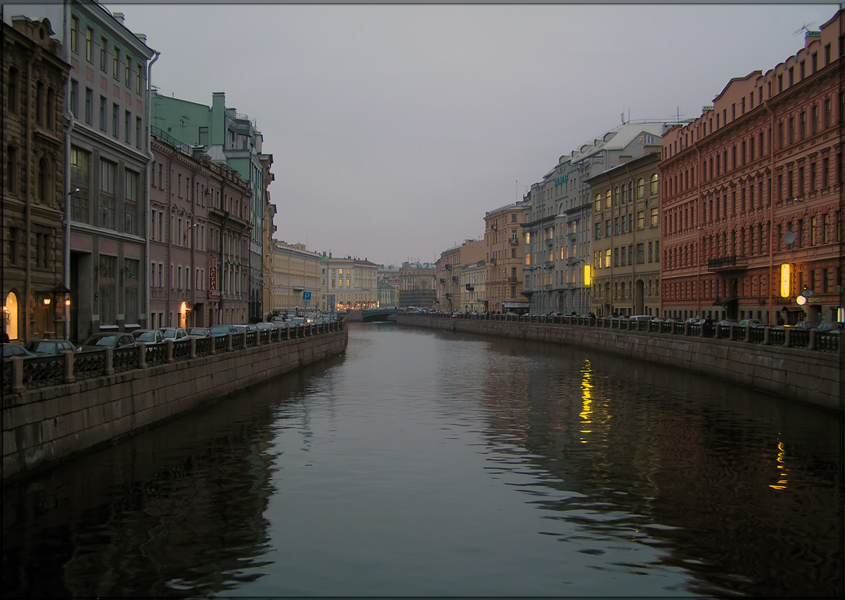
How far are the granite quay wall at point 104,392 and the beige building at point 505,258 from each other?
4488 inches

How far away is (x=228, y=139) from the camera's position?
85.5 metres

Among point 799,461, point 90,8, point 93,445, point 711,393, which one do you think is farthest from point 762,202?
point 93,445

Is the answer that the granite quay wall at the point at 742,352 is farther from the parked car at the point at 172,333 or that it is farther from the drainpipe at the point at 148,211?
the drainpipe at the point at 148,211

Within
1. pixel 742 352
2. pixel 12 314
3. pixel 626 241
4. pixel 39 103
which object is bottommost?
pixel 742 352

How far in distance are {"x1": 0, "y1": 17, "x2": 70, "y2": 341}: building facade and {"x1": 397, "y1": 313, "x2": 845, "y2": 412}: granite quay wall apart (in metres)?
28.6

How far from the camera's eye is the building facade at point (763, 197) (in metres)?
45.3

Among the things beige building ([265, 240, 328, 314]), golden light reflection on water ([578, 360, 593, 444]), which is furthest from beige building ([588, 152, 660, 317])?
beige building ([265, 240, 328, 314])

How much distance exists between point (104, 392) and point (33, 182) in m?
16.1

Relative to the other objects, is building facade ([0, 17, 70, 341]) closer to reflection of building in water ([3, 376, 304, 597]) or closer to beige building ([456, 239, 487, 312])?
reflection of building in water ([3, 376, 304, 597])

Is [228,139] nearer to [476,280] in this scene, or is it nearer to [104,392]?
[104,392]

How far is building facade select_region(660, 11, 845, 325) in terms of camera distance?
45.3 m

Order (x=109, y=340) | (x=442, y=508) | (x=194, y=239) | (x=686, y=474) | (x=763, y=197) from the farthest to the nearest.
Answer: (x=194, y=239) < (x=763, y=197) < (x=109, y=340) < (x=686, y=474) < (x=442, y=508)

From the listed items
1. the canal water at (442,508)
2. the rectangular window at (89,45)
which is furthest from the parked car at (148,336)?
the rectangular window at (89,45)

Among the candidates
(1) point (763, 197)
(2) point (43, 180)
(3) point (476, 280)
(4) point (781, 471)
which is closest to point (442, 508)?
(4) point (781, 471)
